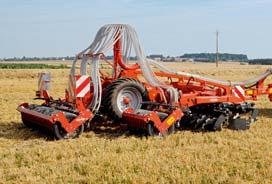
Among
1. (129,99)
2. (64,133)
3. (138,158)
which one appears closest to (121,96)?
(129,99)

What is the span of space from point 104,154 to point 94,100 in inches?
88.8

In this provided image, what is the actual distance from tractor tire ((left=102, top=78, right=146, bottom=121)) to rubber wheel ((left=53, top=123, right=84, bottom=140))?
31.5 inches

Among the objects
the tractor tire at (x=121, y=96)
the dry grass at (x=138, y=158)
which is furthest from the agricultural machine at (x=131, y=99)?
the dry grass at (x=138, y=158)

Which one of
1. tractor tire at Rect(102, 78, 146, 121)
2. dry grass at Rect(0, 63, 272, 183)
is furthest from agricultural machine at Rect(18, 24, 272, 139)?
dry grass at Rect(0, 63, 272, 183)

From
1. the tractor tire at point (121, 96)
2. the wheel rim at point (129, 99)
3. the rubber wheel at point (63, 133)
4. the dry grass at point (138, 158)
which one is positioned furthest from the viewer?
the wheel rim at point (129, 99)

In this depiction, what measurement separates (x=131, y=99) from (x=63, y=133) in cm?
168

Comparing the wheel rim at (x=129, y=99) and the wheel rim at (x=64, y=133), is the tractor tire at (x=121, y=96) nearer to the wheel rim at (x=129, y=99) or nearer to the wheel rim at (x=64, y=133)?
the wheel rim at (x=129, y=99)

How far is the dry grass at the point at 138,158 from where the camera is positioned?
5.79 metres

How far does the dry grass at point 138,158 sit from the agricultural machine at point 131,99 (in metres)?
0.34

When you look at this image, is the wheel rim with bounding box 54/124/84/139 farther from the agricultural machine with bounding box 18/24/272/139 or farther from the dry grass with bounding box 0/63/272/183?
the dry grass with bounding box 0/63/272/183

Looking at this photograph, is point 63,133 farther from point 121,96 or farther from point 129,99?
point 129,99

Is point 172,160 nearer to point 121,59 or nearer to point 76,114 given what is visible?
point 76,114

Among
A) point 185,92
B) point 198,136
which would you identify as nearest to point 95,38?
point 185,92

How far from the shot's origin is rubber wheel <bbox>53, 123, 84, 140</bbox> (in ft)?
27.9
